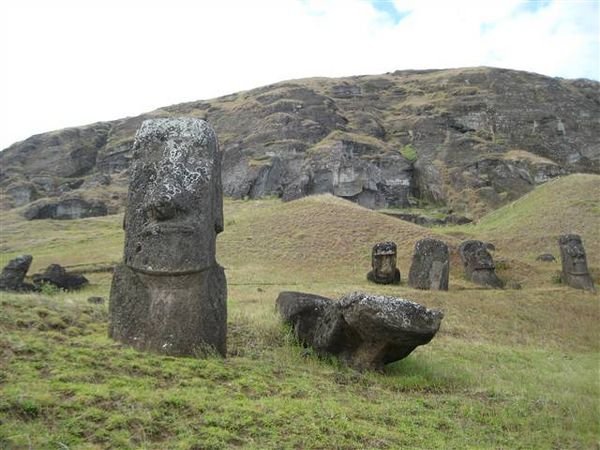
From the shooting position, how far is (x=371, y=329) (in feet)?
27.5

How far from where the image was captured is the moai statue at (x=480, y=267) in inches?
918

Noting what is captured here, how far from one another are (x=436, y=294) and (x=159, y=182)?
39.5 ft

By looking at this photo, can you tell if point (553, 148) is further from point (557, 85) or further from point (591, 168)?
point (557, 85)

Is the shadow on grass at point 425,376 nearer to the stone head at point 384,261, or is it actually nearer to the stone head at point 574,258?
the stone head at point 384,261

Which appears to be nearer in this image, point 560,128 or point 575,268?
point 575,268

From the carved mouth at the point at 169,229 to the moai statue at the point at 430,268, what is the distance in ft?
47.6

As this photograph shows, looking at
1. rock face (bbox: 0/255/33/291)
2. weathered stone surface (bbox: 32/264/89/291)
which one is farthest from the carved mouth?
weathered stone surface (bbox: 32/264/89/291)

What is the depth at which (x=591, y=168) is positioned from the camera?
79.1 metres

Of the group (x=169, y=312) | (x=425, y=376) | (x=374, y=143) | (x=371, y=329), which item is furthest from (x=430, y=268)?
(x=374, y=143)

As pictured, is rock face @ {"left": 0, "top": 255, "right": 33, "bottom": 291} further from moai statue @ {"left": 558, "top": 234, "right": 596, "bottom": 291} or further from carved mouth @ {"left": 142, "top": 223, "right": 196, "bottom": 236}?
moai statue @ {"left": 558, "top": 234, "right": 596, "bottom": 291}

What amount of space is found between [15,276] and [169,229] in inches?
577

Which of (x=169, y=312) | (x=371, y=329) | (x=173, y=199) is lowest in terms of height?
(x=371, y=329)

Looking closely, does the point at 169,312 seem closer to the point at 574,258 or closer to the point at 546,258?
the point at 574,258

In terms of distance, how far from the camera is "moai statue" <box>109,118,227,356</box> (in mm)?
8273
